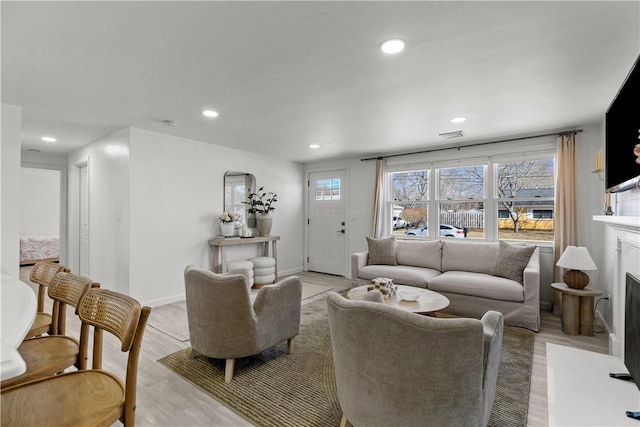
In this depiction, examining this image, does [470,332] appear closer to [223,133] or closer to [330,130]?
[330,130]

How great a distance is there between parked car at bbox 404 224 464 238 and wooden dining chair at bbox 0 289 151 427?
460 cm

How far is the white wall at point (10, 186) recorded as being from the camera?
117 inches

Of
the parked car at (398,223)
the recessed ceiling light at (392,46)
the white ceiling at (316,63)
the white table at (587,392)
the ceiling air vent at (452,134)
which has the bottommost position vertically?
the white table at (587,392)

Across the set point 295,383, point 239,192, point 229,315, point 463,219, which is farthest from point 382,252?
point 229,315

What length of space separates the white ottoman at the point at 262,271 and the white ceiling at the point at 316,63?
2291 millimetres

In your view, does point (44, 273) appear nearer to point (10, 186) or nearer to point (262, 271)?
point (10, 186)

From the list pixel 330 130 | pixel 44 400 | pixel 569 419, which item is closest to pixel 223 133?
pixel 330 130

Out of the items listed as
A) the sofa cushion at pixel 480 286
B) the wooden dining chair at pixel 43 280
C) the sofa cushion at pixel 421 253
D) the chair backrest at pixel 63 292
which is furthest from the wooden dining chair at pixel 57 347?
the sofa cushion at pixel 421 253

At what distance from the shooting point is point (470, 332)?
1185 mm

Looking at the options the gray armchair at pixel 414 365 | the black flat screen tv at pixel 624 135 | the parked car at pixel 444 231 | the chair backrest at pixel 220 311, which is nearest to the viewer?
the gray armchair at pixel 414 365

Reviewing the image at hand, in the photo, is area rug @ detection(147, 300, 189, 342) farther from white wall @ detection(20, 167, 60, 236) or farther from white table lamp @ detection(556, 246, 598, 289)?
white wall @ detection(20, 167, 60, 236)

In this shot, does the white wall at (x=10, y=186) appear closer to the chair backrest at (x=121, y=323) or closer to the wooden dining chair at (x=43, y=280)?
the wooden dining chair at (x=43, y=280)

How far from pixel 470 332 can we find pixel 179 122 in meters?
3.63

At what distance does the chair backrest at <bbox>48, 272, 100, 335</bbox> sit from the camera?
4.87ft
